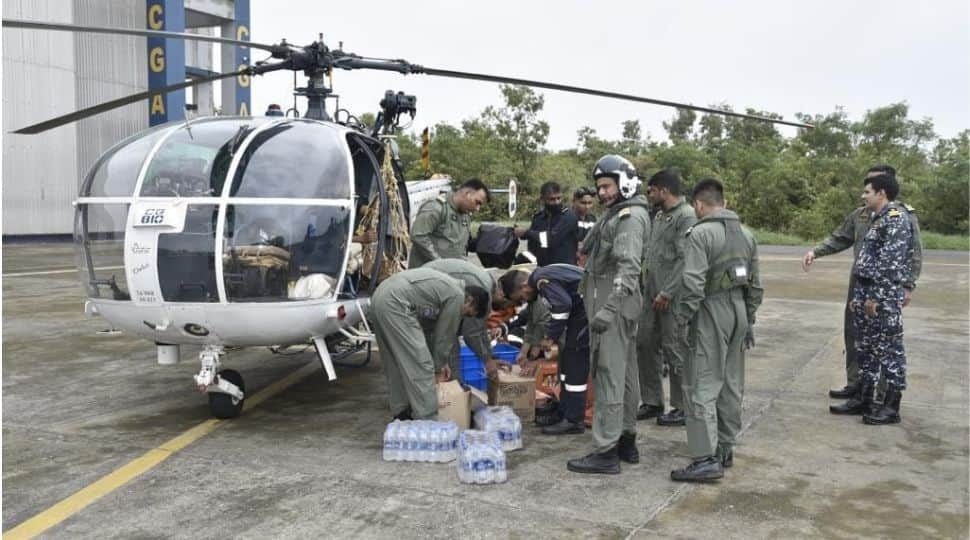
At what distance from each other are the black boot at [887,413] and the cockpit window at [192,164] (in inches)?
184

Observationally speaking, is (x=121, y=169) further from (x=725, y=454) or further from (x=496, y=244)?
(x=725, y=454)

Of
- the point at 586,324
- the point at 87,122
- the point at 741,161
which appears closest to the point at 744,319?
the point at 586,324

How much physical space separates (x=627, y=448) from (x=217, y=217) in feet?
9.39

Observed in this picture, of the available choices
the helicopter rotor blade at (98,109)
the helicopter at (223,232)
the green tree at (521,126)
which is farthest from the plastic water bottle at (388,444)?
the green tree at (521,126)

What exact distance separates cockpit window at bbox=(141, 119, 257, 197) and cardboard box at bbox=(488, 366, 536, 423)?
2.24 meters

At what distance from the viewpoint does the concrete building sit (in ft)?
78.6

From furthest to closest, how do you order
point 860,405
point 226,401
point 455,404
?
1. point 860,405
2. point 226,401
3. point 455,404

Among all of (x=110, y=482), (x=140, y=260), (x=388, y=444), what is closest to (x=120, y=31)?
(x=140, y=260)

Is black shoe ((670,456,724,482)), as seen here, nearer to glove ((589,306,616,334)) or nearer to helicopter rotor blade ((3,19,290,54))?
glove ((589,306,616,334))

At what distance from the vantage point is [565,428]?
537 centimetres

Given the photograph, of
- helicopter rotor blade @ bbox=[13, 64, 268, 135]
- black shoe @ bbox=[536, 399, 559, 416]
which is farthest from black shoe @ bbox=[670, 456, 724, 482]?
helicopter rotor blade @ bbox=[13, 64, 268, 135]

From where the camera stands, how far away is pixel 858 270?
5.79m

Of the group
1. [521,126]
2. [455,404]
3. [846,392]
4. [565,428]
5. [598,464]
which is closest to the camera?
[598,464]

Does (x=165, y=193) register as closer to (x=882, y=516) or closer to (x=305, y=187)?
(x=305, y=187)
